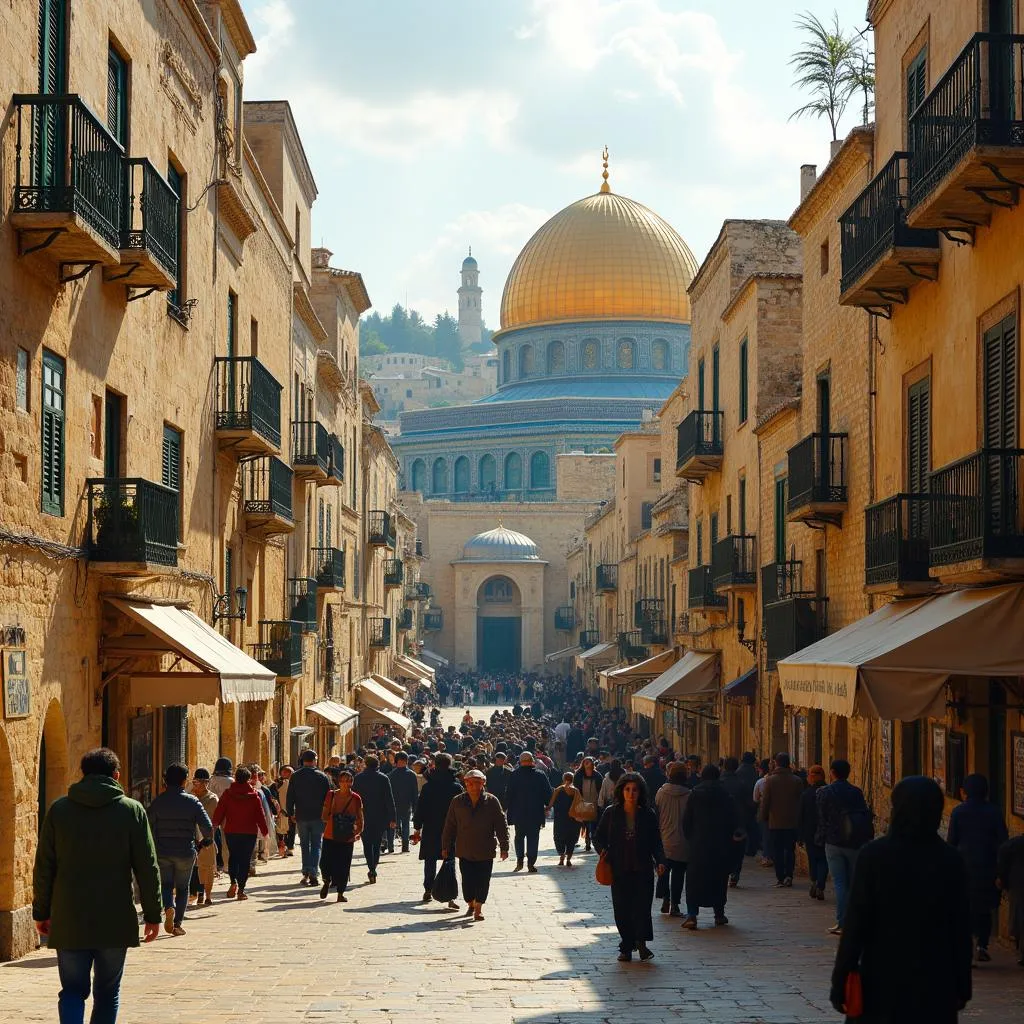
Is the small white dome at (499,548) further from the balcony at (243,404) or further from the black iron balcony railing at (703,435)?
the balcony at (243,404)

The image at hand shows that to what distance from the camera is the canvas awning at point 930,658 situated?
11836 mm

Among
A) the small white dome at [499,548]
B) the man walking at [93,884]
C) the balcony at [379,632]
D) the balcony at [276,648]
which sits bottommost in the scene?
the man walking at [93,884]

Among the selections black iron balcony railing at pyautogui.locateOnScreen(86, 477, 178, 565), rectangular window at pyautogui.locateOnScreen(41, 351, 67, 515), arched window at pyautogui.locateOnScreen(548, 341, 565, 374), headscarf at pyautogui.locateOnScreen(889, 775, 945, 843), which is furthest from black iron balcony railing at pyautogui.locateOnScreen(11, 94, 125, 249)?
arched window at pyautogui.locateOnScreen(548, 341, 565, 374)

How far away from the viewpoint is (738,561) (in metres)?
25.7

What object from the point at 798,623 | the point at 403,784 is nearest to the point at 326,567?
the point at 403,784

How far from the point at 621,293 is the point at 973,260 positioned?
73.5 m

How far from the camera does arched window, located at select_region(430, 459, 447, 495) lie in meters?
97.8

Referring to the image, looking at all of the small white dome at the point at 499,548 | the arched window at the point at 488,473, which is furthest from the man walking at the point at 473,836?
the arched window at the point at 488,473

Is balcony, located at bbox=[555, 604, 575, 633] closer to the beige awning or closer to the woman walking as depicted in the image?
the beige awning

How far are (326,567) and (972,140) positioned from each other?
744 inches

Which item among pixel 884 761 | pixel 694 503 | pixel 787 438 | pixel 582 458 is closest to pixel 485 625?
pixel 582 458

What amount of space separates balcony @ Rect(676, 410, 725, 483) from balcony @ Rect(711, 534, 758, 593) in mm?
2538

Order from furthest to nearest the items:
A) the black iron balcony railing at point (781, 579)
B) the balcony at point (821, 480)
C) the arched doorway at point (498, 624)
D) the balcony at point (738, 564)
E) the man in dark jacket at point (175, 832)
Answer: the arched doorway at point (498, 624), the balcony at point (738, 564), the black iron balcony railing at point (781, 579), the balcony at point (821, 480), the man in dark jacket at point (175, 832)

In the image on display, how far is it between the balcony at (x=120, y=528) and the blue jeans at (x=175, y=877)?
247 cm
